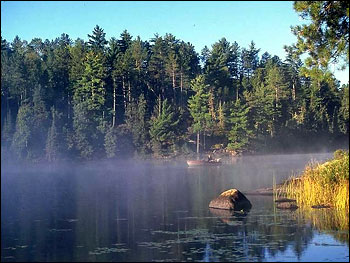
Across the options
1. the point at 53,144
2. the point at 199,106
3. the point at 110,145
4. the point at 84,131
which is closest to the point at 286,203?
the point at 53,144

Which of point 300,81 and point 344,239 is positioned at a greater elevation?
point 300,81

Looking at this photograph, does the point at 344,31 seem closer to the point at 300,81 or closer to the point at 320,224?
the point at 320,224

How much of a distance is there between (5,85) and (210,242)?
2611 inches

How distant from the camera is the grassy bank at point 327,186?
2527 centimetres

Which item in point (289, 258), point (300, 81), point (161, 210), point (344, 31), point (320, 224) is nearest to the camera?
point (289, 258)

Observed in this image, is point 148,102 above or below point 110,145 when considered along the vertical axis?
above

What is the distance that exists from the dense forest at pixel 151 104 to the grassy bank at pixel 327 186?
4862 centimetres

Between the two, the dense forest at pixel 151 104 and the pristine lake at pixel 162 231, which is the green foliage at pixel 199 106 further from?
the pristine lake at pixel 162 231

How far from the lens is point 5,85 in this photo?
80688mm

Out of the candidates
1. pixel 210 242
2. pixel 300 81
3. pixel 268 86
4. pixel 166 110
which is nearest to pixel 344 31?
pixel 210 242

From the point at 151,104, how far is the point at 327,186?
81161 millimetres

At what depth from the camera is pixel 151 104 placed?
106625 millimetres

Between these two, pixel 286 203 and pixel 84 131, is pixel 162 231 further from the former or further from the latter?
pixel 84 131

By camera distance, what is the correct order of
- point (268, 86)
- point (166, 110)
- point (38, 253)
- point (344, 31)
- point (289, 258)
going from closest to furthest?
1. point (289, 258)
2. point (38, 253)
3. point (344, 31)
4. point (166, 110)
5. point (268, 86)
